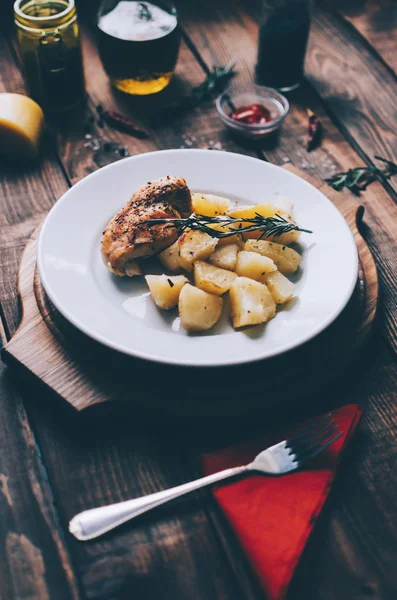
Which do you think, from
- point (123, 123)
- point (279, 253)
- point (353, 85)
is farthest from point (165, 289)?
point (353, 85)

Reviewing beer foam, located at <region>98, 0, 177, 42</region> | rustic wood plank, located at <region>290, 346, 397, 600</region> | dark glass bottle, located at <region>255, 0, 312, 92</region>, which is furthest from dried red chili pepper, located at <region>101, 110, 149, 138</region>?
rustic wood plank, located at <region>290, 346, 397, 600</region>

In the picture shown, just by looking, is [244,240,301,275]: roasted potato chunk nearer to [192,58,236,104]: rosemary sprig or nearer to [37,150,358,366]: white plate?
[37,150,358,366]: white plate

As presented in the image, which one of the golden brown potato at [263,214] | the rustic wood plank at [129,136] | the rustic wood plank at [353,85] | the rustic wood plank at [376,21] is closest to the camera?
the golden brown potato at [263,214]

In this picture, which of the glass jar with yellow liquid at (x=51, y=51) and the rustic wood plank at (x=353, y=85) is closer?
the glass jar with yellow liquid at (x=51, y=51)

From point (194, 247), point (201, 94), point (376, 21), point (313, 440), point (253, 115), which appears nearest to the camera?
point (313, 440)

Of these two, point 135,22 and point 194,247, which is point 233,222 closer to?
point 194,247

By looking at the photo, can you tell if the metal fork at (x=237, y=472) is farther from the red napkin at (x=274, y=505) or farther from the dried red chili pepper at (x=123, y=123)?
the dried red chili pepper at (x=123, y=123)

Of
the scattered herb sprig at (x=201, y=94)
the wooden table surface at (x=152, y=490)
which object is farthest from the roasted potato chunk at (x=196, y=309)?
the scattered herb sprig at (x=201, y=94)
